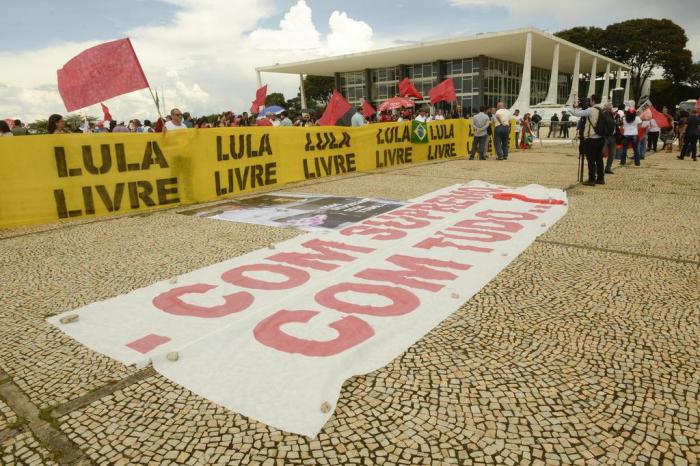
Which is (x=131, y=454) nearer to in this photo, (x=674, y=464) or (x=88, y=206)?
(x=674, y=464)

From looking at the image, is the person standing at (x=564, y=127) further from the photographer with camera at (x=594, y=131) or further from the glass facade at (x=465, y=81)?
the photographer with camera at (x=594, y=131)

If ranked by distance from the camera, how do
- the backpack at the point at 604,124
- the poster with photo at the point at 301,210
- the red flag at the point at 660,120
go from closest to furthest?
the poster with photo at the point at 301,210, the backpack at the point at 604,124, the red flag at the point at 660,120

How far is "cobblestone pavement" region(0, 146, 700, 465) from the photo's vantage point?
76.4 inches

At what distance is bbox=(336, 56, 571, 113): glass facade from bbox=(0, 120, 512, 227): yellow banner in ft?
110

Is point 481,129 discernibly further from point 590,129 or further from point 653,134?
point 653,134

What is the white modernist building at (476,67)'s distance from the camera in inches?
1499

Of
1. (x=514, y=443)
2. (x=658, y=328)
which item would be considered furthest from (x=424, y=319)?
(x=658, y=328)

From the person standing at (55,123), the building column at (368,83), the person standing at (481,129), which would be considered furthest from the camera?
the building column at (368,83)

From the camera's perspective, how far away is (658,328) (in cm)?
298

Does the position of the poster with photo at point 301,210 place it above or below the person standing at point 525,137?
below

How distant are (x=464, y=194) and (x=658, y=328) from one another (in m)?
5.20

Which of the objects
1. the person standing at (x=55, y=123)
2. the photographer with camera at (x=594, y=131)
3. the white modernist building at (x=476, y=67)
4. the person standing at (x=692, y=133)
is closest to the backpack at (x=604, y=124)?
the photographer with camera at (x=594, y=131)

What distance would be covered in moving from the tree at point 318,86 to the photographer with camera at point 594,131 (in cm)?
6912

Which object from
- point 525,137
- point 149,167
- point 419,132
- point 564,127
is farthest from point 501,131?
point 564,127
